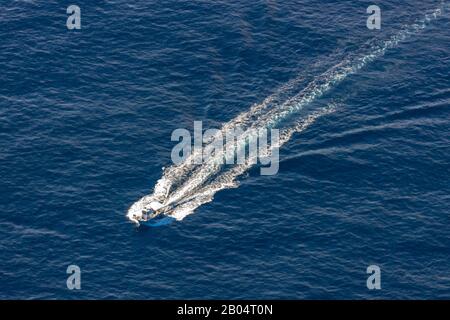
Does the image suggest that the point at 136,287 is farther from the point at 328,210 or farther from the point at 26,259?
the point at 328,210

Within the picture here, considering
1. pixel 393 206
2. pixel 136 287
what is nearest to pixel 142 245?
pixel 136 287

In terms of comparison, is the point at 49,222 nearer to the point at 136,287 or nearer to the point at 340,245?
the point at 136,287

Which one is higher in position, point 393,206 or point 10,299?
point 393,206
